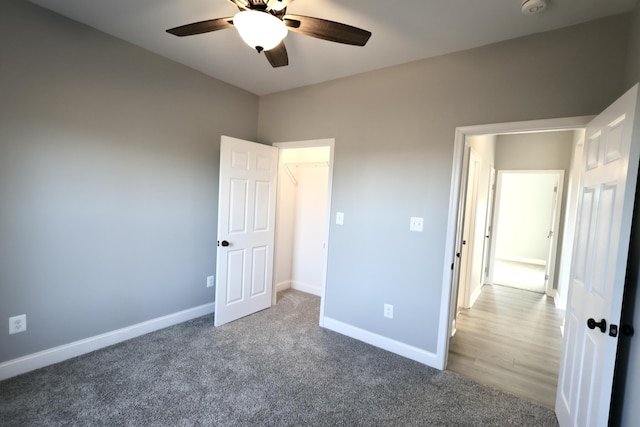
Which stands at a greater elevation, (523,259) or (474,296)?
(523,259)

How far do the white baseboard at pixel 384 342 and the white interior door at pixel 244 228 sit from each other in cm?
93

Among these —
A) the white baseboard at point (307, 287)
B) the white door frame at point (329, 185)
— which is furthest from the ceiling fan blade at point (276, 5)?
the white baseboard at point (307, 287)

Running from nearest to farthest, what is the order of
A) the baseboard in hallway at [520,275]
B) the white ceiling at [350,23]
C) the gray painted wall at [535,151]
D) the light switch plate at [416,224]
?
1. the white ceiling at [350,23]
2. the light switch plate at [416,224]
3. the gray painted wall at [535,151]
4. the baseboard in hallway at [520,275]

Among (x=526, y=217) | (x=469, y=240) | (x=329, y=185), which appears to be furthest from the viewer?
(x=526, y=217)

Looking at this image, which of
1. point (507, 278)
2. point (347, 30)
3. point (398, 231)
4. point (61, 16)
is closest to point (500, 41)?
point (347, 30)

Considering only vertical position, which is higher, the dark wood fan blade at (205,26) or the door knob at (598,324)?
the dark wood fan blade at (205,26)

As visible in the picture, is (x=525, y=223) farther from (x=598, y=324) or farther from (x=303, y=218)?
(x=598, y=324)

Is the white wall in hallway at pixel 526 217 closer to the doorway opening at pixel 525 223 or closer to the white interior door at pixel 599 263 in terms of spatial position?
the doorway opening at pixel 525 223

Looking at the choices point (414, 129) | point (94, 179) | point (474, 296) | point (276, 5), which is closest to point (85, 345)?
point (94, 179)

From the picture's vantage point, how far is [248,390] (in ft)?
6.91

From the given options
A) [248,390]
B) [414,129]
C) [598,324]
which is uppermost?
[414,129]

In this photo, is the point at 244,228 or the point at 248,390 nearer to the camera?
the point at 248,390

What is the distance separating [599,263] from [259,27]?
2.05 m

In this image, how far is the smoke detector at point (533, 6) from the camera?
170cm
